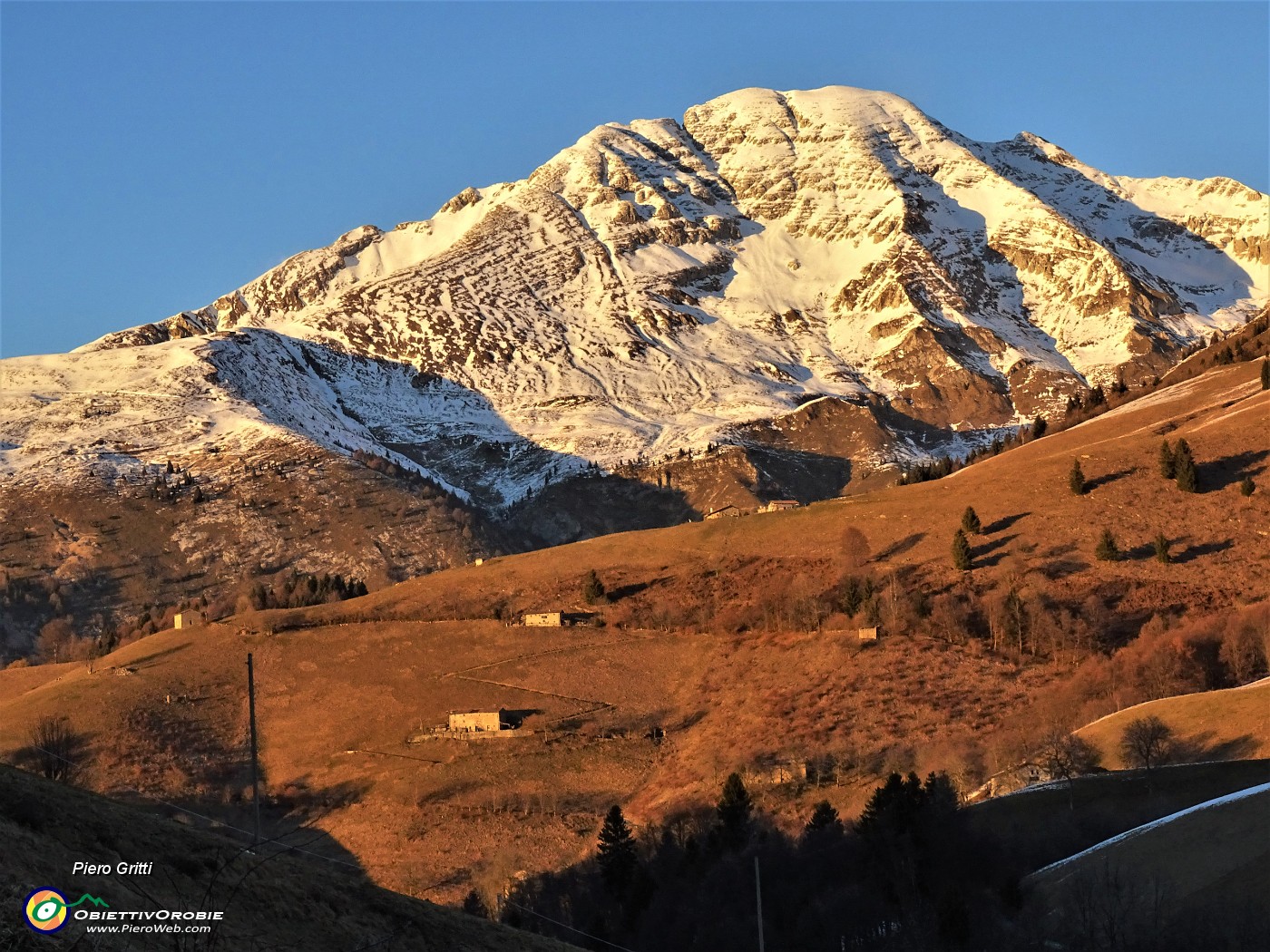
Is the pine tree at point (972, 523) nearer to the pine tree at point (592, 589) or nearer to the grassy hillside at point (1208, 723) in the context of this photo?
the pine tree at point (592, 589)

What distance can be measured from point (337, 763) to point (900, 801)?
50904mm

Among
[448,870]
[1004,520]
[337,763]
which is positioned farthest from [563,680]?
[1004,520]

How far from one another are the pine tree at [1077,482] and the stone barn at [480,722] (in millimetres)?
58242

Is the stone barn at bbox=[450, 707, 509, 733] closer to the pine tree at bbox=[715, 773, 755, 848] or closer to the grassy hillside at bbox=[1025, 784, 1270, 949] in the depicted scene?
the pine tree at bbox=[715, 773, 755, 848]

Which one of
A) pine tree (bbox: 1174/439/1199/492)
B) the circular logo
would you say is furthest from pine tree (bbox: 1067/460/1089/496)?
the circular logo

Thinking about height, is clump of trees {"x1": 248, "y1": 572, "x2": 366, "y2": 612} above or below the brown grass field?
above

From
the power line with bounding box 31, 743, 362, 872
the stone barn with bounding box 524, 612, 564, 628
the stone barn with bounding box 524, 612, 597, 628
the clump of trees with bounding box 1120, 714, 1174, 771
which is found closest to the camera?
the clump of trees with bounding box 1120, 714, 1174, 771

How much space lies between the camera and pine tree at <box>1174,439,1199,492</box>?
5497 inches

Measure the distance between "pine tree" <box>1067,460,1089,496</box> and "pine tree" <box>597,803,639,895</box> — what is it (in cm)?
7686

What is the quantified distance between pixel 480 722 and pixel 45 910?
288 feet

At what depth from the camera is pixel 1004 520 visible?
140625 mm

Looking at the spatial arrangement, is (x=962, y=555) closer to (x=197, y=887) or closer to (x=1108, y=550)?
(x=1108, y=550)

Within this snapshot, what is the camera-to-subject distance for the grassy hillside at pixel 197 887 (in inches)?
1096

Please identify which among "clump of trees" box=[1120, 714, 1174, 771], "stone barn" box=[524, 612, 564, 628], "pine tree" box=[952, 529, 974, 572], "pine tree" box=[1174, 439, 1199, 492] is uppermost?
"stone barn" box=[524, 612, 564, 628]
